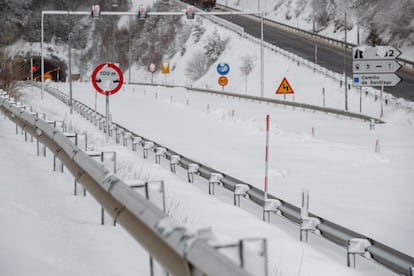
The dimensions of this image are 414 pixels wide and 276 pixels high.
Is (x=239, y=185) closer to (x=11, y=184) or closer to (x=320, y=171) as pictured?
(x=11, y=184)

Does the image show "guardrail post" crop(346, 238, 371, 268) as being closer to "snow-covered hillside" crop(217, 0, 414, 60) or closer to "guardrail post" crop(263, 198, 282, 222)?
"guardrail post" crop(263, 198, 282, 222)

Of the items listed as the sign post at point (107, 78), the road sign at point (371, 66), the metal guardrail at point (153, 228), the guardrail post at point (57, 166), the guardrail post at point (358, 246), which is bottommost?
the guardrail post at point (358, 246)

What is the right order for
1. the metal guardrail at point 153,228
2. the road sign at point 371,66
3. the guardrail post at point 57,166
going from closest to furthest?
Answer: 1. the metal guardrail at point 153,228
2. the guardrail post at point 57,166
3. the road sign at point 371,66

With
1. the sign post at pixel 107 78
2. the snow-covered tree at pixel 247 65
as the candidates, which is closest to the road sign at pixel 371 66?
the sign post at pixel 107 78

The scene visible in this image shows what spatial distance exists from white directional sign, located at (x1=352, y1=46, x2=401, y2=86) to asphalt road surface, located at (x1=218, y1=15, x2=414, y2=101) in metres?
15.1

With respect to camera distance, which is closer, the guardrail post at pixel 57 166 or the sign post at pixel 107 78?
the guardrail post at pixel 57 166

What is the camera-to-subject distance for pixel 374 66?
2981 centimetres

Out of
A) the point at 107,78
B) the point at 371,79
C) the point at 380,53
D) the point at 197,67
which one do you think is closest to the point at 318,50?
the point at 197,67

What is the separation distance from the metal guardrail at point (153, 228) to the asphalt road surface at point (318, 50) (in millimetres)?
40426

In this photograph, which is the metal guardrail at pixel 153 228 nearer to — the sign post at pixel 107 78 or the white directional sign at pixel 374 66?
the sign post at pixel 107 78

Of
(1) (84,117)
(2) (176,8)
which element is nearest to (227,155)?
(1) (84,117)

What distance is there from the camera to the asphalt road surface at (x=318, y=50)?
47344mm

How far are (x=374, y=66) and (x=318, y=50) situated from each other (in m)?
37.6

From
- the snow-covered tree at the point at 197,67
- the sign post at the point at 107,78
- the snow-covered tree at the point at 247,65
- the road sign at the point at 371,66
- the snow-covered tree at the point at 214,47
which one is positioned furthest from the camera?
the snow-covered tree at the point at 197,67
